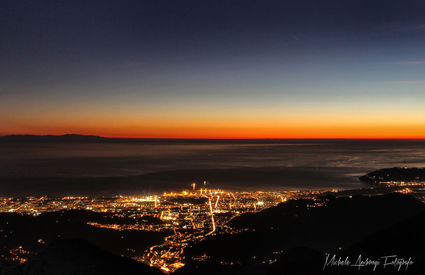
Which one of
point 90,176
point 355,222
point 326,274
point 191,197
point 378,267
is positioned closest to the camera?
point 378,267

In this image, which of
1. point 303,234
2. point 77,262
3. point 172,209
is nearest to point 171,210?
point 172,209

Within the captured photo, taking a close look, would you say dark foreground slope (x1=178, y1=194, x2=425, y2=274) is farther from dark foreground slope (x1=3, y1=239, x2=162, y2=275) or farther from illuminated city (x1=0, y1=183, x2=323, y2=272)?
dark foreground slope (x1=3, y1=239, x2=162, y2=275)

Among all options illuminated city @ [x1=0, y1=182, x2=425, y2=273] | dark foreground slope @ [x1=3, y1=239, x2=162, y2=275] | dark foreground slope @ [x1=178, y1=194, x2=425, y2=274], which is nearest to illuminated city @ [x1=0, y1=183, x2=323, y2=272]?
illuminated city @ [x1=0, y1=182, x2=425, y2=273]

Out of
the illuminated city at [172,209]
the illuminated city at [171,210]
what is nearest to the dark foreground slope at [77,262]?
the illuminated city at [171,210]

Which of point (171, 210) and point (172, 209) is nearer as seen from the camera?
point (171, 210)

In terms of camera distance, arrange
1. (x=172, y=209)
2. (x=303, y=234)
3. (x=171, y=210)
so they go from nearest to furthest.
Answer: (x=303, y=234)
(x=171, y=210)
(x=172, y=209)

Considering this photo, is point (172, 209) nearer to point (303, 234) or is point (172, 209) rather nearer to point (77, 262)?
point (303, 234)

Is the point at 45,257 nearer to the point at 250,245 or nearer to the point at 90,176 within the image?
the point at 250,245

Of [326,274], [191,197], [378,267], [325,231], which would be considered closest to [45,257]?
[326,274]
